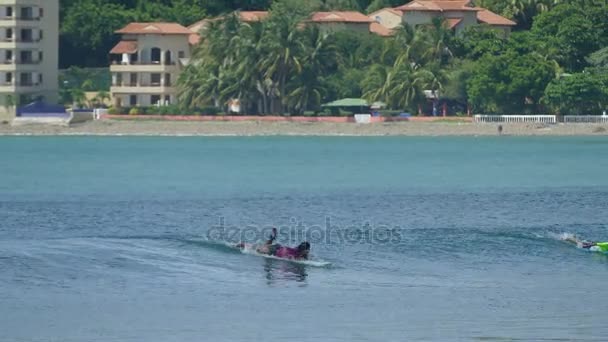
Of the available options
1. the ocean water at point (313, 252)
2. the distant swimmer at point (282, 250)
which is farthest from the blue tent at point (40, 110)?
the distant swimmer at point (282, 250)

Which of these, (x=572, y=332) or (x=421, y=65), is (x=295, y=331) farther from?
(x=421, y=65)

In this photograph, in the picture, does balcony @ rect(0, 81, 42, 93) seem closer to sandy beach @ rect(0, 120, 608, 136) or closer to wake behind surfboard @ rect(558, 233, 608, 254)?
sandy beach @ rect(0, 120, 608, 136)

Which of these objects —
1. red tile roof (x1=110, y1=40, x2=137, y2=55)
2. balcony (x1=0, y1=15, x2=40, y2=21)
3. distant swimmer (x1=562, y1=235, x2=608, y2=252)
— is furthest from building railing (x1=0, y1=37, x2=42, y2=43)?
distant swimmer (x1=562, y1=235, x2=608, y2=252)

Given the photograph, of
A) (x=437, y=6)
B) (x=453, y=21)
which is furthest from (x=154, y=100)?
(x=453, y=21)

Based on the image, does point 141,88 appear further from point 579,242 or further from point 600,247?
point 600,247

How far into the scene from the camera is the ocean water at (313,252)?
42094 mm

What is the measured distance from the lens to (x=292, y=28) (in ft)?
418

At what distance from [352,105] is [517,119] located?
480 inches

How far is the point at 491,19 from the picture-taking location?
13788 cm

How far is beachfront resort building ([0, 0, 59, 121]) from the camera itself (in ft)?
454

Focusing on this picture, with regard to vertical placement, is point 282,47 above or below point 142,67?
above

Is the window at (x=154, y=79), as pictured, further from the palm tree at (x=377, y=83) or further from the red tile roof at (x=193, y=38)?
the palm tree at (x=377, y=83)

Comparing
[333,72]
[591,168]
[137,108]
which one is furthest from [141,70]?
[591,168]

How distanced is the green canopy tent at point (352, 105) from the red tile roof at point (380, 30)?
9.40 meters
